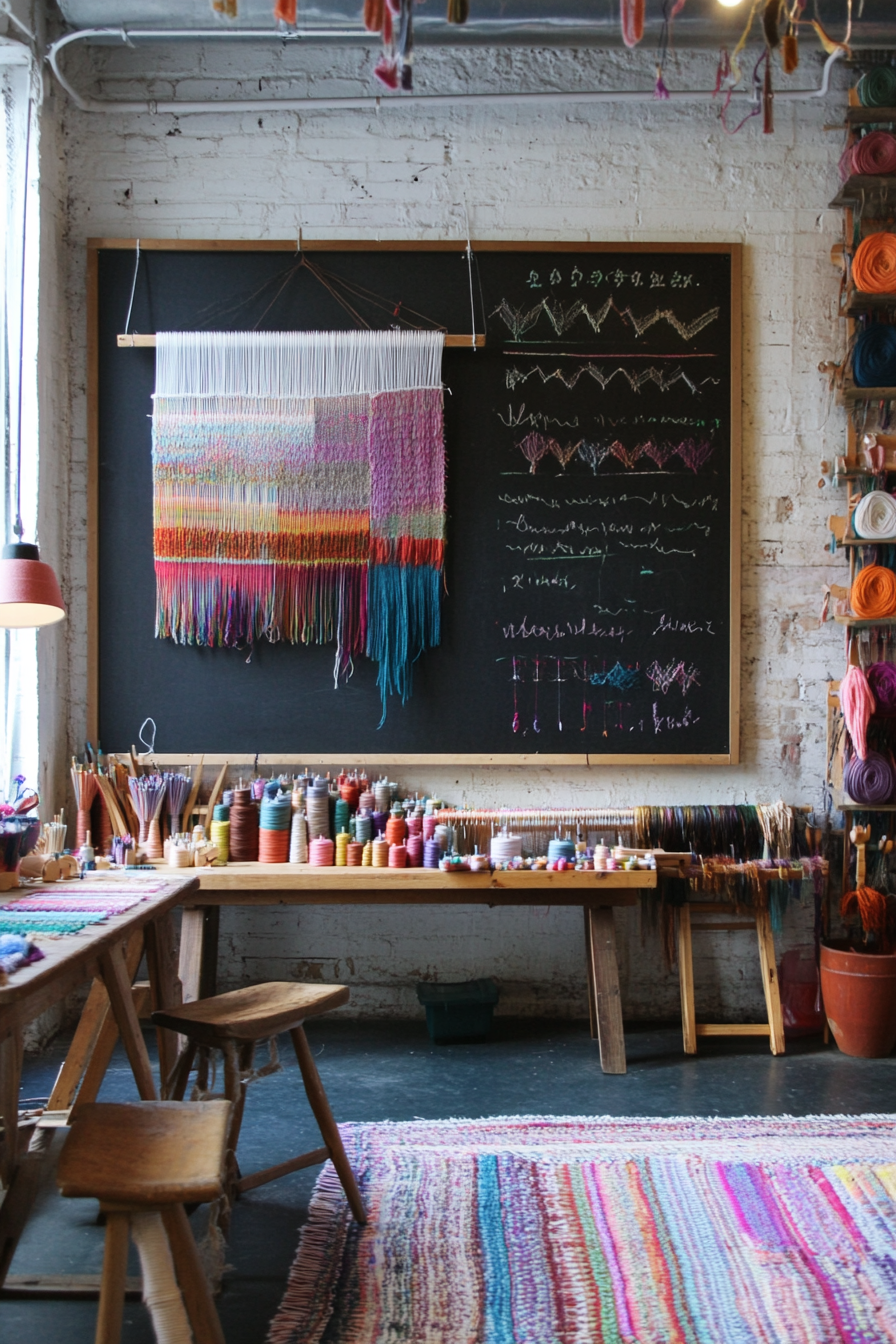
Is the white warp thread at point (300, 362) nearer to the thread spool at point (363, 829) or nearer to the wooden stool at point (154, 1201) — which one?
the thread spool at point (363, 829)

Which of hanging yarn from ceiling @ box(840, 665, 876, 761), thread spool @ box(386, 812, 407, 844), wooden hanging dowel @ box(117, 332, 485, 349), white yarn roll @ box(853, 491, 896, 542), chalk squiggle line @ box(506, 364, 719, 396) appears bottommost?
thread spool @ box(386, 812, 407, 844)

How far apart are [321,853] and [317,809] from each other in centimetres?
17

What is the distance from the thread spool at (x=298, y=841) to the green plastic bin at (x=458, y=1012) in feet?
2.31

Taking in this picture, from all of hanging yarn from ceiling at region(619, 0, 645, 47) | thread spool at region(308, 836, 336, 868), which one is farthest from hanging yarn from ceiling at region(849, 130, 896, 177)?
thread spool at region(308, 836, 336, 868)

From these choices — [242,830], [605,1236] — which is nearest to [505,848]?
[242,830]

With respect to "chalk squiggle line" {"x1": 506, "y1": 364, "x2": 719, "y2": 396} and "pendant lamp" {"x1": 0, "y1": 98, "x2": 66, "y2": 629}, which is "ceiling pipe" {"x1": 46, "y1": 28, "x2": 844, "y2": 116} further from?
"pendant lamp" {"x1": 0, "y1": 98, "x2": 66, "y2": 629}

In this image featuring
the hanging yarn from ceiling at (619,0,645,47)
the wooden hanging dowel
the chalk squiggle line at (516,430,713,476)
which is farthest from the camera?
the chalk squiggle line at (516,430,713,476)

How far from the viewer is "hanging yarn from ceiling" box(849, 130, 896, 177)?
4305mm

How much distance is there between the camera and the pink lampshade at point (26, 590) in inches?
126

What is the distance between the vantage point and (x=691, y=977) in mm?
4254

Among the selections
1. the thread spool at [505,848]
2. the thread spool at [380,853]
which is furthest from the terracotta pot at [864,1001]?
the thread spool at [380,853]

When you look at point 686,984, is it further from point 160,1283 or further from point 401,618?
point 160,1283

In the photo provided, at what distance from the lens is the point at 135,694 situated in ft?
15.0

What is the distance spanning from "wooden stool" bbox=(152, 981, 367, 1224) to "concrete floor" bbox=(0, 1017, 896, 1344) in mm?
181
